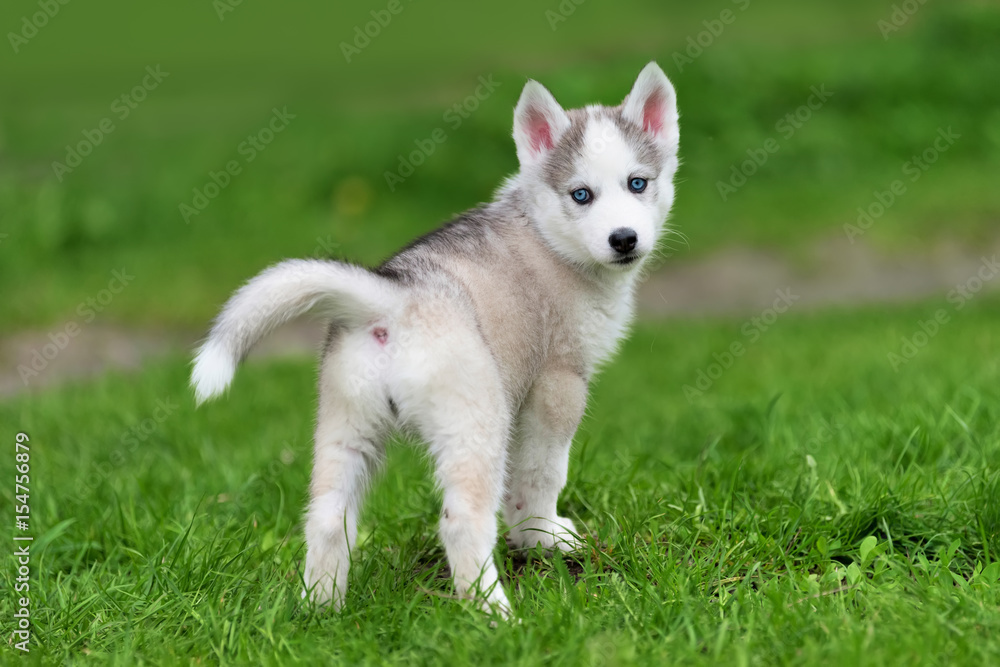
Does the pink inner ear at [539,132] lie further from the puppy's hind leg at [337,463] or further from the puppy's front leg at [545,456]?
the puppy's hind leg at [337,463]

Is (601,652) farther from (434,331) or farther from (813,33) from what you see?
(813,33)

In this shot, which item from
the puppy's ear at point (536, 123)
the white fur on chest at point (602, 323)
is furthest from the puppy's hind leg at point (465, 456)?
the puppy's ear at point (536, 123)

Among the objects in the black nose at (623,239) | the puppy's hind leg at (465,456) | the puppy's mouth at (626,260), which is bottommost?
the puppy's hind leg at (465,456)

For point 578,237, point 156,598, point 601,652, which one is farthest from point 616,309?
point 156,598

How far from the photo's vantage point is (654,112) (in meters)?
3.85

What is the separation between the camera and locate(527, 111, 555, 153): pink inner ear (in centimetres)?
368

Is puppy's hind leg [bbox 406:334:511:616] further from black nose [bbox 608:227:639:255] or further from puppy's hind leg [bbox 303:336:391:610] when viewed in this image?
black nose [bbox 608:227:639:255]

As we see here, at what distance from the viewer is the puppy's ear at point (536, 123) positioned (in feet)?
11.9

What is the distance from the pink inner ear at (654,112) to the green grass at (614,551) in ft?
4.45

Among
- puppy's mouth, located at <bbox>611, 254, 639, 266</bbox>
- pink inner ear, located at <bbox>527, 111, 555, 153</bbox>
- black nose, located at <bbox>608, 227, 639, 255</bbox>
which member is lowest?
puppy's mouth, located at <bbox>611, 254, 639, 266</bbox>

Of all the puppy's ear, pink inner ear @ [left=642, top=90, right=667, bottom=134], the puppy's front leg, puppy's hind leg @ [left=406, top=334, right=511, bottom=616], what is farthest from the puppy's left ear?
puppy's hind leg @ [left=406, top=334, right=511, bottom=616]

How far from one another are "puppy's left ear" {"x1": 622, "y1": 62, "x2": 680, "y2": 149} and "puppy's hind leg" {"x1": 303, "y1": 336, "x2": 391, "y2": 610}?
142 centimetres

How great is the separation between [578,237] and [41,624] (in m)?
2.21

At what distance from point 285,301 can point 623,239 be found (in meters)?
1.14
